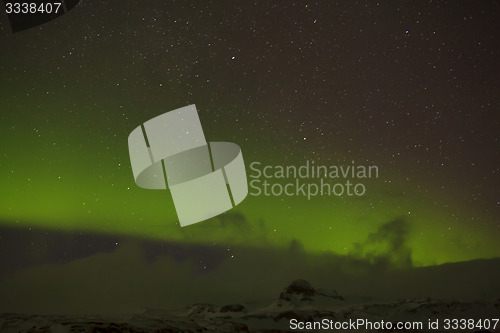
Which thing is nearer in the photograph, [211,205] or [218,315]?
[211,205]

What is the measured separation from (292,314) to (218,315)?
383 centimetres

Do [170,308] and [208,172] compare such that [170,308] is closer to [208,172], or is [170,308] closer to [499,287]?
[208,172]

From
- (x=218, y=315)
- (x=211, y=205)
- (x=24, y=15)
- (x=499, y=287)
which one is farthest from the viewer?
(x=218, y=315)

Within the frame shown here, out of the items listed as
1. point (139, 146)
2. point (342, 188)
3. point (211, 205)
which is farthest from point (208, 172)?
point (342, 188)

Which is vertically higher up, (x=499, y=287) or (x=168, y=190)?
(x=168, y=190)

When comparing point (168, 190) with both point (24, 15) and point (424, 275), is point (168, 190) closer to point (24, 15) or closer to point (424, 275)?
point (24, 15)

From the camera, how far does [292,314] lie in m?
6.81

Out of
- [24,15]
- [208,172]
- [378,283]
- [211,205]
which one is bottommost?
[378,283]

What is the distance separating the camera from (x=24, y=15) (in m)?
6.89

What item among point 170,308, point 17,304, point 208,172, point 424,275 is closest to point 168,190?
point 208,172

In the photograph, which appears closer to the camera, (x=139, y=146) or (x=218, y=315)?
(x=139, y=146)

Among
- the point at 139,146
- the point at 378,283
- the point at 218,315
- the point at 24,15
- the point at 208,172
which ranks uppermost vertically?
the point at 24,15

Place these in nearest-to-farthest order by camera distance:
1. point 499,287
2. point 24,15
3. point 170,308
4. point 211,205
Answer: point 211,205 → point 24,15 → point 170,308 → point 499,287

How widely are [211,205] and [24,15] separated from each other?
14.3 feet
